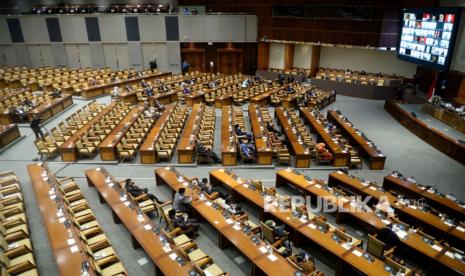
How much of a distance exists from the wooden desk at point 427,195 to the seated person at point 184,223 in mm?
6150

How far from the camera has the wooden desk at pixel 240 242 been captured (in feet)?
19.8

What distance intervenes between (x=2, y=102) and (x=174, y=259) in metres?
16.2

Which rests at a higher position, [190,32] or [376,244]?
[190,32]

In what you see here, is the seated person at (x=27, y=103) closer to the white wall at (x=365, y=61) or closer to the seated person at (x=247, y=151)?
the seated person at (x=247, y=151)

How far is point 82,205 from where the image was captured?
8.38 metres

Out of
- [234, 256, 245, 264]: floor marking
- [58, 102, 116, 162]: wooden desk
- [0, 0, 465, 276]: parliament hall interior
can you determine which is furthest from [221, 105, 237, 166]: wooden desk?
[58, 102, 116, 162]: wooden desk

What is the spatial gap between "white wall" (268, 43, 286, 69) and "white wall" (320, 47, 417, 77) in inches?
133

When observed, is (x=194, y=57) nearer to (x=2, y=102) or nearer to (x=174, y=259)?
(x=2, y=102)

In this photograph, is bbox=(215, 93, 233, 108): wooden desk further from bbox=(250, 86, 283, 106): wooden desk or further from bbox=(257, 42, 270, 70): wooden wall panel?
bbox=(257, 42, 270, 70): wooden wall panel

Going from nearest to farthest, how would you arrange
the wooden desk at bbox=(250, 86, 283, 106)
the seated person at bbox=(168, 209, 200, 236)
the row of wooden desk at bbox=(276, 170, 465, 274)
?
the row of wooden desk at bbox=(276, 170, 465, 274), the seated person at bbox=(168, 209, 200, 236), the wooden desk at bbox=(250, 86, 283, 106)

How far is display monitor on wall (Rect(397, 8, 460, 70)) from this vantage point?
576 inches

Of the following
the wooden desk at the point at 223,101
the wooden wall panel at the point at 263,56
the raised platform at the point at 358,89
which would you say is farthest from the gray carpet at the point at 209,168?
the wooden wall panel at the point at 263,56

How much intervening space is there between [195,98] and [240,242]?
14050mm

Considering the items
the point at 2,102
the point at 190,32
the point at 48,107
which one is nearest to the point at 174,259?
the point at 48,107
